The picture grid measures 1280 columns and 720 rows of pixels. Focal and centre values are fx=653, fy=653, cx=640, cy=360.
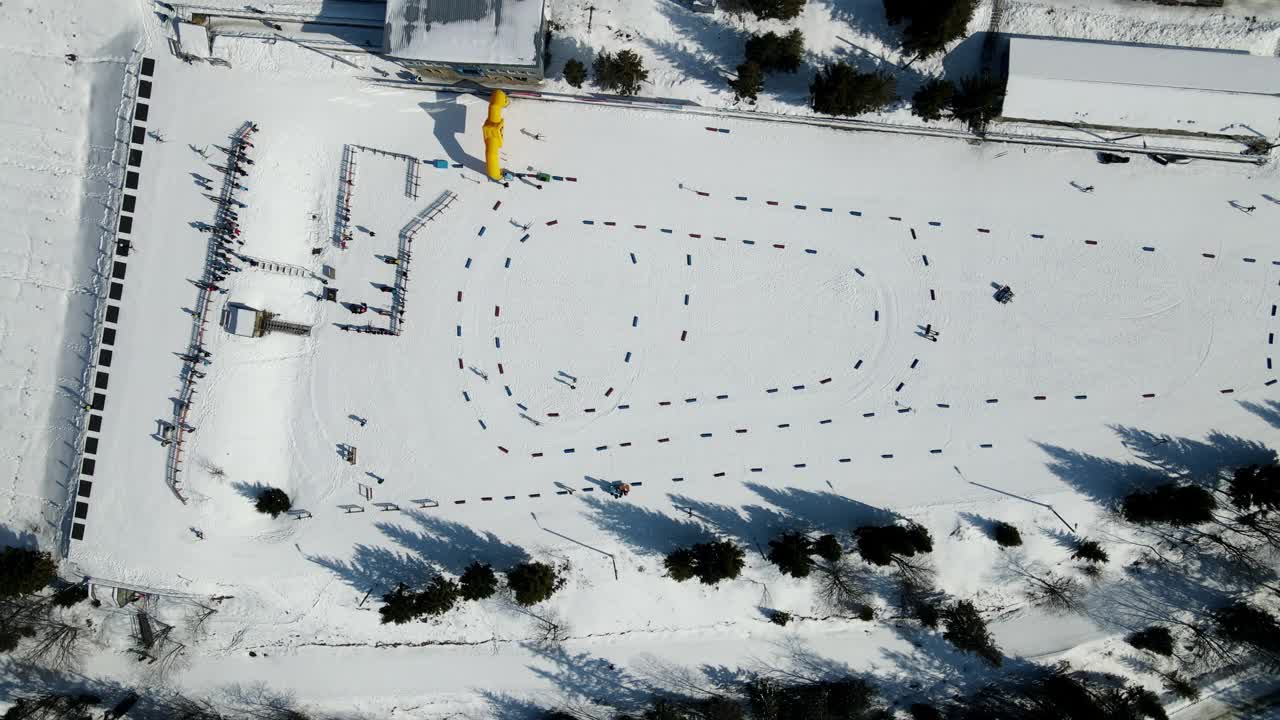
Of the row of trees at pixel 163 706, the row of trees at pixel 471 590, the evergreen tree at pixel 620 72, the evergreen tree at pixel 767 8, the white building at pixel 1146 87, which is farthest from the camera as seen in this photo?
the row of trees at pixel 163 706

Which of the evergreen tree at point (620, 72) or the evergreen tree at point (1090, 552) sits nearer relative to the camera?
the evergreen tree at point (620, 72)

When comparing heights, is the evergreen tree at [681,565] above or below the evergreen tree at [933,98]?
below

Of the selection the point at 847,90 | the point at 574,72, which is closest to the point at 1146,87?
the point at 847,90

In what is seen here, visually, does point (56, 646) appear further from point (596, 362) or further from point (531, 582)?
point (596, 362)

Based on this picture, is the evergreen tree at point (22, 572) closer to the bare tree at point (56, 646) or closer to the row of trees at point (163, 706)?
the bare tree at point (56, 646)

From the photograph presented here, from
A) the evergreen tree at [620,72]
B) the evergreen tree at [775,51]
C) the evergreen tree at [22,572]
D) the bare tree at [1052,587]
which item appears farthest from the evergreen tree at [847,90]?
the evergreen tree at [22,572]

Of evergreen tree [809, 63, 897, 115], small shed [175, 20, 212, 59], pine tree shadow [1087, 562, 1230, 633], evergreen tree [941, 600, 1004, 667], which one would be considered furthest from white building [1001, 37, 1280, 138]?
small shed [175, 20, 212, 59]

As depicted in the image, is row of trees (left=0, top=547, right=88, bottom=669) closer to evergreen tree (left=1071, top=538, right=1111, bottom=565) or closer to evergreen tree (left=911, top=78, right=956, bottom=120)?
evergreen tree (left=911, top=78, right=956, bottom=120)
